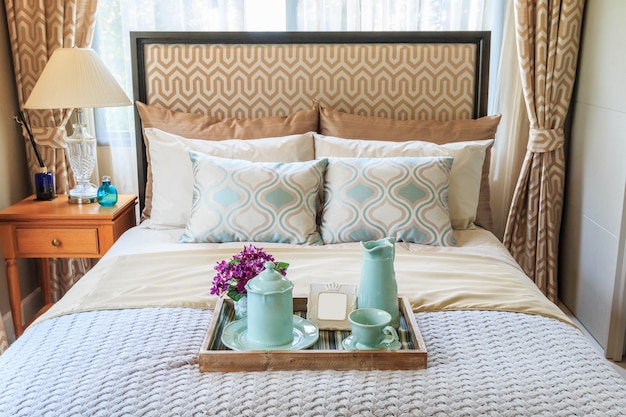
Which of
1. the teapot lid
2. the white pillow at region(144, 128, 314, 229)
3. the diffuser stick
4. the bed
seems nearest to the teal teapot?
the teapot lid

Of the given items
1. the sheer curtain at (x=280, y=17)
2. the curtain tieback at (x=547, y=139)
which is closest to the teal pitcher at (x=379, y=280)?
the curtain tieback at (x=547, y=139)

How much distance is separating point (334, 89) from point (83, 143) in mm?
1149

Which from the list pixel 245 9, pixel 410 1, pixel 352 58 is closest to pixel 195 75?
pixel 245 9

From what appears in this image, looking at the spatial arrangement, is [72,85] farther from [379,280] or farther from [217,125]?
[379,280]

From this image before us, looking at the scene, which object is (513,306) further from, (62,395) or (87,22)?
(87,22)

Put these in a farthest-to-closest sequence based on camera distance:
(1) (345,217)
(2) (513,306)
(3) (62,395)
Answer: (1) (345,217)
(2) (513,306)
(3) (62,395)

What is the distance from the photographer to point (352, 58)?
3221 mm

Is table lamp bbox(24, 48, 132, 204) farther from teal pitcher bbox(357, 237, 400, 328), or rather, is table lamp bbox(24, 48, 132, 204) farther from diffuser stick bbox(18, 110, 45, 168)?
teal pitcher bbox(357, 237, 400, 328)

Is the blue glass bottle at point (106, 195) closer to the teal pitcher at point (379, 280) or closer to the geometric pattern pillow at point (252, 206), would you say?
the geometric pattern pillow at point (252, 206)

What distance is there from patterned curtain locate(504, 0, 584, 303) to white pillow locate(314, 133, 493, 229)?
0.58 metres

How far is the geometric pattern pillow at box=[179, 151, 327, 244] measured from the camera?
8.49 feet

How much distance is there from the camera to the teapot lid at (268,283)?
168 centimetres

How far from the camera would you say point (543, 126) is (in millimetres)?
3328

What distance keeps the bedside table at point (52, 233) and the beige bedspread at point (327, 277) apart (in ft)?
1.44
